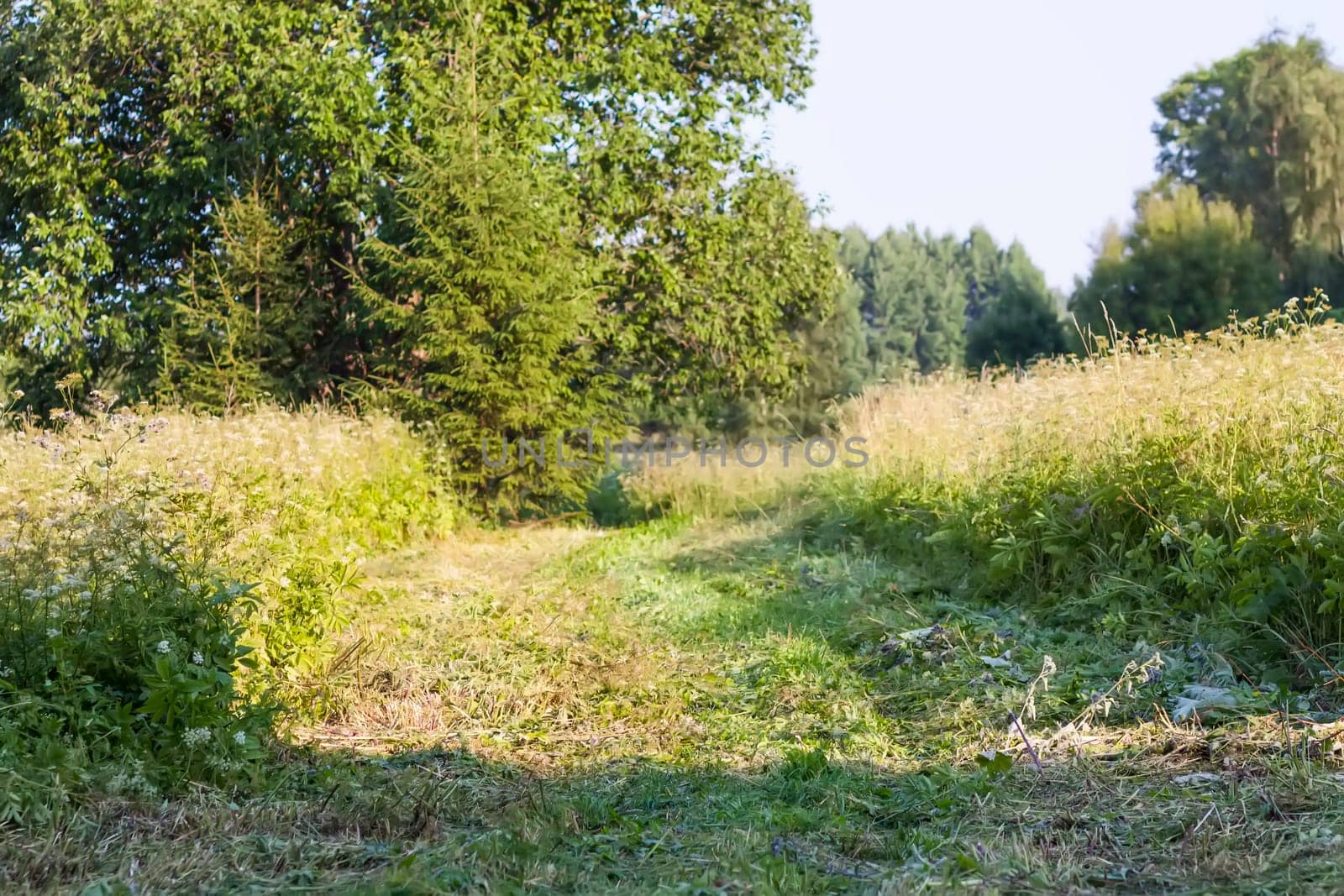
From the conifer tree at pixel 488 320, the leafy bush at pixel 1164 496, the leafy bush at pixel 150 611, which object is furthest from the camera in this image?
the conifer tree at pixel 488 320

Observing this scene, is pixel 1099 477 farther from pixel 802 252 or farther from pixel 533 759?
pixel 802 252

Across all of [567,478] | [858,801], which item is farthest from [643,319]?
[858,801]

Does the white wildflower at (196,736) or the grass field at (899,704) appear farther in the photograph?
the white wildflower at (196,736)

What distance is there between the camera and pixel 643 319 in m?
14.4

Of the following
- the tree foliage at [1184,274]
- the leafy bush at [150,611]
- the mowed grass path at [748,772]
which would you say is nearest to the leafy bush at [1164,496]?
the mowed grass path at [748,772]

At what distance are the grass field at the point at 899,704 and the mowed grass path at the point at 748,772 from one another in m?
0.02

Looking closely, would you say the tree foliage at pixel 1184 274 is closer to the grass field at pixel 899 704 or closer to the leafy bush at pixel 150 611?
the grass field at pixel 899 704

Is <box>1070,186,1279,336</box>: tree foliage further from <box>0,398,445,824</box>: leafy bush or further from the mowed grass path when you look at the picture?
<box>0,398,445,824</box>: leafy bush

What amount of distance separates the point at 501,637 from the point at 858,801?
256 cm

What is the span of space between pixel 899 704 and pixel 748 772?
3.33 ft

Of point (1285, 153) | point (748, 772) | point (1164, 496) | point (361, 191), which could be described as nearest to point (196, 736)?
point (748, 772)

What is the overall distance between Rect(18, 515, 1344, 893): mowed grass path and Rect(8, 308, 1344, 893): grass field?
0.6 inches

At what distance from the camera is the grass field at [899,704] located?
105 inches

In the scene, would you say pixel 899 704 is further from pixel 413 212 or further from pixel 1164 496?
pixel 413 212
